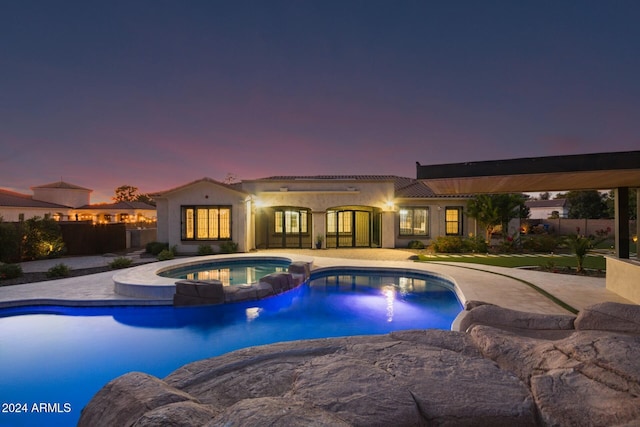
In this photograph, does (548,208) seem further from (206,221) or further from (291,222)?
(206,221)

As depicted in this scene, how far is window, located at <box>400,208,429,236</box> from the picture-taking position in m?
20.8

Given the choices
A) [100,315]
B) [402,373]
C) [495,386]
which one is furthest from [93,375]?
[495,386]

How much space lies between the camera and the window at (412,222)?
2078 centimetres

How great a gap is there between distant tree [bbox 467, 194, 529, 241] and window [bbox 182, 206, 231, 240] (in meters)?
14.8

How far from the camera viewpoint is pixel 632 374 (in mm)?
2814

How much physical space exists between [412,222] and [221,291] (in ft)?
48.7

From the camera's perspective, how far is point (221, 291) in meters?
9.17

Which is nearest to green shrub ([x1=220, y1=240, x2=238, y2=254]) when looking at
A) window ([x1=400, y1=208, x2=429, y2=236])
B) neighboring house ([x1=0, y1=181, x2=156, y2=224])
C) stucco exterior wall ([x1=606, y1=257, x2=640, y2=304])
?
window ([x1=400, y1=208, x2=429, y2=236])

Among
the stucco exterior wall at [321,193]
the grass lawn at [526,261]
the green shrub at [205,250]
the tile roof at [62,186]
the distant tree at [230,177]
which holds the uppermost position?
the tile roof at [62,186]

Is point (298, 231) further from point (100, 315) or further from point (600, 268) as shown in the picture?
point (600, 268)

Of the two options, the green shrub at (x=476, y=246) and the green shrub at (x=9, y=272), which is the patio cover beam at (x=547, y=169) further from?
the green shrub at (x=9, y=272)

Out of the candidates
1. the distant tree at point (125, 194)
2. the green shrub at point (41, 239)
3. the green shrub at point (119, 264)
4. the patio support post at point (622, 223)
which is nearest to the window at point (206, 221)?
the green shrub at point (119, 264)

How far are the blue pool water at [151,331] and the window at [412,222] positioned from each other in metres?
9.86

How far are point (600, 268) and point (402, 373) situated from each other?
13051mm
